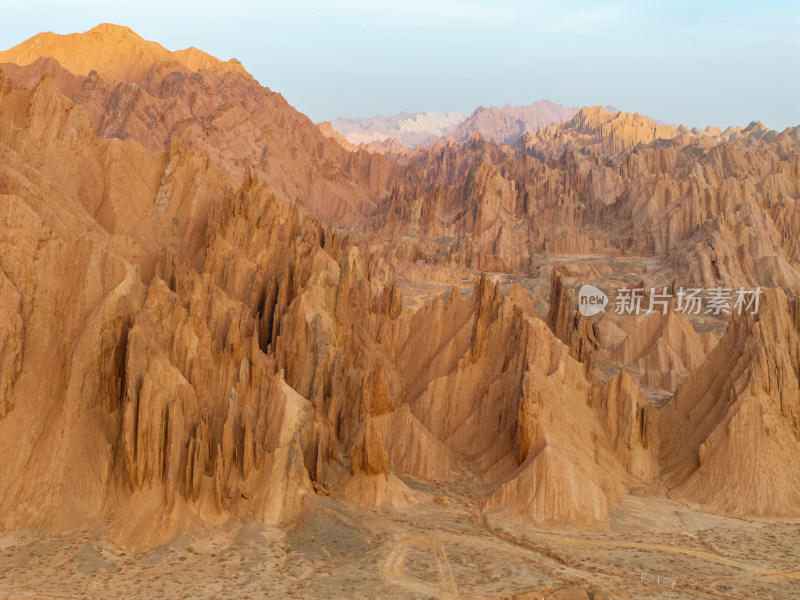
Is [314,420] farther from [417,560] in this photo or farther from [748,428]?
[748,428]

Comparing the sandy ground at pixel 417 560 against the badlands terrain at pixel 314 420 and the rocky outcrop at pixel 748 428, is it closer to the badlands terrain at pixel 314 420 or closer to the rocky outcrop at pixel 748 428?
the badlands terrain at pixel 314 420

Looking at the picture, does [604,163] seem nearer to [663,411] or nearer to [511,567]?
[663,411]

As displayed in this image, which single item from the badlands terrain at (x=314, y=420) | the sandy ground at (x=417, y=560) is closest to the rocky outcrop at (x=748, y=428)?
the badlands terrain at (x=314, y=420)

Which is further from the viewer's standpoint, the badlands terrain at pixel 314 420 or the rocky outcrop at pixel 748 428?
the rocky outcrop at pixel 748 428

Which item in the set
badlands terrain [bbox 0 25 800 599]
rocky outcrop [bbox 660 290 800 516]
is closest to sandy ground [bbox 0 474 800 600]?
badlands terrain [bbox 0 25 800 599]

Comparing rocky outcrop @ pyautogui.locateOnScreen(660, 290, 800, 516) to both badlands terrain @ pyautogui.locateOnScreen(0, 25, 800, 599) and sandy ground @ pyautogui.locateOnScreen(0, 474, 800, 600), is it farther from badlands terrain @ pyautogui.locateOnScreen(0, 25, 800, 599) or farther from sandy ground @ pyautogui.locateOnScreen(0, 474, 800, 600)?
sandy ground @ pyautogui.locateOnScreen(0, 474, 800, 600)

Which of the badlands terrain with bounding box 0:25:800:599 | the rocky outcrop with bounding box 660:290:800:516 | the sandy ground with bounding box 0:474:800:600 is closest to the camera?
the sandy ground with bounding box 0:474:800:600
